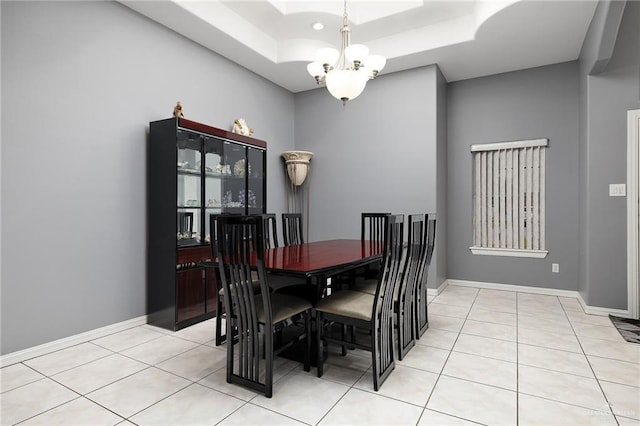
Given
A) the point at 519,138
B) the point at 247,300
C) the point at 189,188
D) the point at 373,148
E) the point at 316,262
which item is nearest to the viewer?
the point at 247,300

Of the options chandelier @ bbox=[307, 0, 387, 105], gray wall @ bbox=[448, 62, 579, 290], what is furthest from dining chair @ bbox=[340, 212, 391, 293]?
gray wall @ bbox=[448, 62, 579, 290]

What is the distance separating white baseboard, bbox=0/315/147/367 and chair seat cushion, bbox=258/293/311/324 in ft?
5.54

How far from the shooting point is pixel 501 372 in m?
2.30

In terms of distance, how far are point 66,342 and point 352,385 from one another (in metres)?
2.29

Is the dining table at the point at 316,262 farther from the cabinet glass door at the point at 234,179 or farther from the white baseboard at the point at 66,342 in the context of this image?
the white baseboard at the point at 66,342

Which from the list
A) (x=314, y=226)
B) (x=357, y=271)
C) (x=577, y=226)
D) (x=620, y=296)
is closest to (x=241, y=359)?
(x=357, y=271)

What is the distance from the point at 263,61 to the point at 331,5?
111cm

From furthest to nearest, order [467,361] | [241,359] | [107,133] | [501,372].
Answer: [107,133] → [467,361] → [501,372] → [241,359]

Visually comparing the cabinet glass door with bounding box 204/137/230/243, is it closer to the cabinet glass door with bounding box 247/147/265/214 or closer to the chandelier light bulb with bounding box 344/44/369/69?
the cabinet glass door with bounding box 247/147/265/214

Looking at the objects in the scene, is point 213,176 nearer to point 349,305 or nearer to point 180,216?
point 180,216

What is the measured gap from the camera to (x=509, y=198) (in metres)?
4.70

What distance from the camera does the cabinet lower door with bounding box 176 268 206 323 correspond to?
3.19 metres

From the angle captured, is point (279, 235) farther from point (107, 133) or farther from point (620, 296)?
point (620, 296)

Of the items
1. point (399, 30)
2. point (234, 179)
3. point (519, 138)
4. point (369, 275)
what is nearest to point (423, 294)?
point (369, 275)
